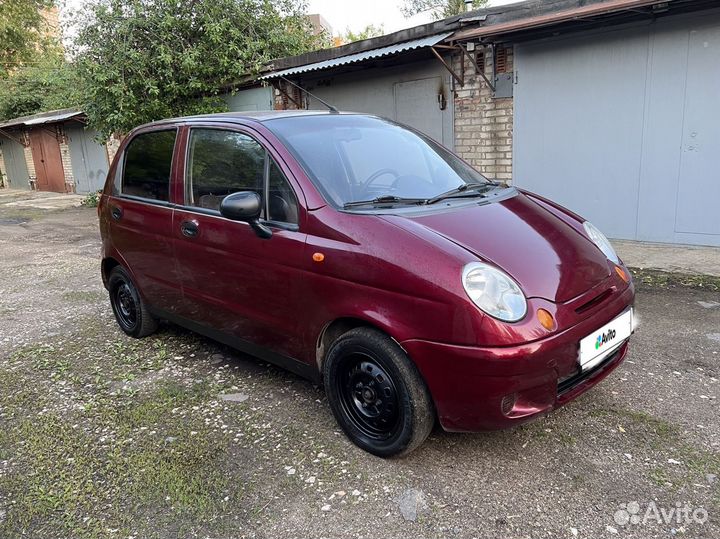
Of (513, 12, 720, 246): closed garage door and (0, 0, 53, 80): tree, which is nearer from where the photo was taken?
(513, 12, 720, 246): closed garage door

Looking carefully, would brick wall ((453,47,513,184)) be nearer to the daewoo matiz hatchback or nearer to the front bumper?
the daewoo matiz hatchback

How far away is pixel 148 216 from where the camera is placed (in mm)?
3980

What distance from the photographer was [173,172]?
3.79 meters

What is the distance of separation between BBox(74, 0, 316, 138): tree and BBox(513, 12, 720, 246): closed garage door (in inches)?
238

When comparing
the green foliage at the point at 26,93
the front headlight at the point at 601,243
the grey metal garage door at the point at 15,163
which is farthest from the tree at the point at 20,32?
the front headlight at the point at 601,243

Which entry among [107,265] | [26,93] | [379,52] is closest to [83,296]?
[107,265]

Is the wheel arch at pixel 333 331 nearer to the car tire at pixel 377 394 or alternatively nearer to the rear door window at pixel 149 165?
the car tire at pixel 377 394

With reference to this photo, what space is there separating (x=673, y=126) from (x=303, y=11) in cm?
940

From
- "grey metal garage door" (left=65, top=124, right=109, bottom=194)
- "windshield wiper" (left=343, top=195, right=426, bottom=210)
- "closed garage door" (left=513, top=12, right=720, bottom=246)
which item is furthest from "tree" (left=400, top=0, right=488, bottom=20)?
"windshield wiper" (left=343, top=195, right=426, bottom=210)

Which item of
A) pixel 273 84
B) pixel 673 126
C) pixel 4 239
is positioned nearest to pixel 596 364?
pixel 673 126

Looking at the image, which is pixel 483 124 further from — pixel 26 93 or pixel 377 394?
pixel 26 93

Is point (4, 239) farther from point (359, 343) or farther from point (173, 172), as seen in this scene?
point (359, 343)

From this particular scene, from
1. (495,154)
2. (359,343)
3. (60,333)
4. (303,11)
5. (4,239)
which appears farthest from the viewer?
(303,11)

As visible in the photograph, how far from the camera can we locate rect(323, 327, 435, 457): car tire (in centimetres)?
253
